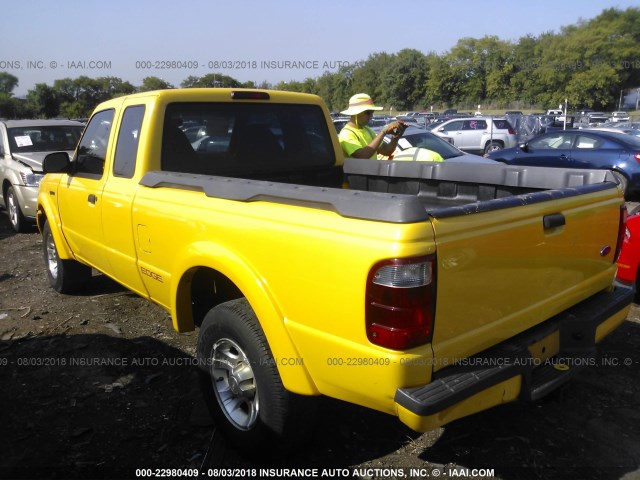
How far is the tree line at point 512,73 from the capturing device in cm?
6425

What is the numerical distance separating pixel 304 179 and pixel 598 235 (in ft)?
7.22

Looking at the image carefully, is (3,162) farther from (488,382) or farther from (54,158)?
(488,382)

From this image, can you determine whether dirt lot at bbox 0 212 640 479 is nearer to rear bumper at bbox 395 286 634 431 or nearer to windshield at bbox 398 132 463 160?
rear bumper at bbox 395 286 634 431

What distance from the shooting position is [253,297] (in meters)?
2.39

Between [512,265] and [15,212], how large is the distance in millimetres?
8408

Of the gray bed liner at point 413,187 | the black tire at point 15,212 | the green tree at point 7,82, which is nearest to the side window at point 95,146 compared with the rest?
the gray bed liner at point 413,187

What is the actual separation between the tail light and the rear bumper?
0.22 metres

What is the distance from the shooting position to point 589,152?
11.4m

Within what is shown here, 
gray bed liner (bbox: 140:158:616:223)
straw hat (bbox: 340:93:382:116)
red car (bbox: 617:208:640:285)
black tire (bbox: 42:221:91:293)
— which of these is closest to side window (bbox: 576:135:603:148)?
red car (bbox: 617:208:640:285)

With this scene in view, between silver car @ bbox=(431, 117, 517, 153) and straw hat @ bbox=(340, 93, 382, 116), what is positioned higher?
straw hat @ bbox=(340, 93, 382, 116)

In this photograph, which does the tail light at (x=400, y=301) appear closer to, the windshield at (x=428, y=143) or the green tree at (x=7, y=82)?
the windshield at (x=428, y=143)

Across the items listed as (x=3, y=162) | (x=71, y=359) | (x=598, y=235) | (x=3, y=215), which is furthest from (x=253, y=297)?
(x=3, y=215)

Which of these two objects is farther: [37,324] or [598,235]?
[37,324]

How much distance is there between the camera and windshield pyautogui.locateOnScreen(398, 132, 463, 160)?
32.6 ft
